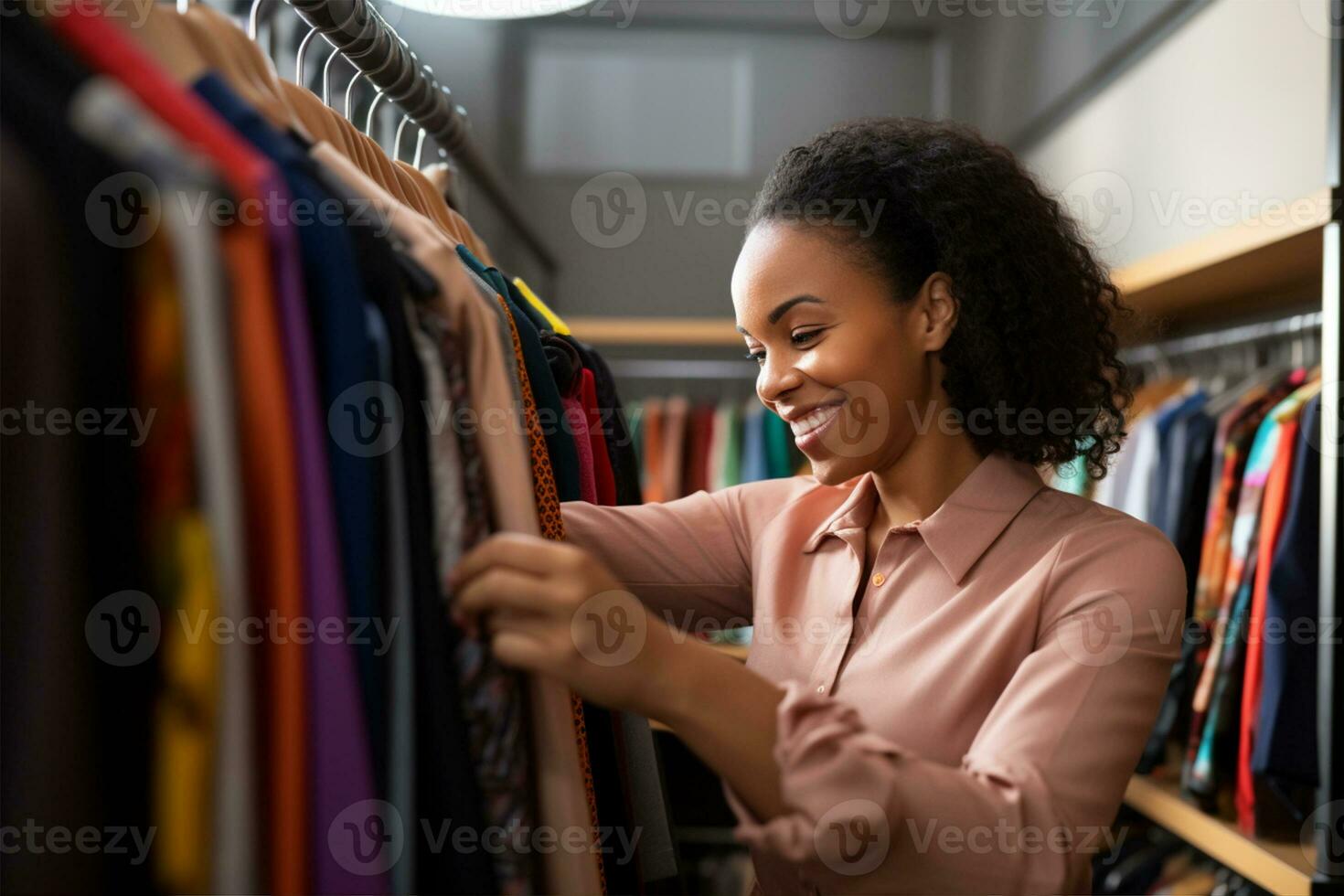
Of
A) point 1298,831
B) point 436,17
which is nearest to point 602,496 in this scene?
point 1298,831

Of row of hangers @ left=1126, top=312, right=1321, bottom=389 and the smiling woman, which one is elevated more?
row of hangers @ left=1126, top=312, right=1321, bottom=389

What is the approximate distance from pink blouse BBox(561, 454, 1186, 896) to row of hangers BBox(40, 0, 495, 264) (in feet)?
1.13

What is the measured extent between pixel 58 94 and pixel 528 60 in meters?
2.86

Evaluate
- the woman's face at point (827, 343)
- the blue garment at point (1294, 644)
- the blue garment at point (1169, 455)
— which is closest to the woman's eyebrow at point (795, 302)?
the woman's face at point (827, 343)

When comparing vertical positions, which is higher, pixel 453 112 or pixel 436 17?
pixel 436 17

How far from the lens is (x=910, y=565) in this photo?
0.94 m

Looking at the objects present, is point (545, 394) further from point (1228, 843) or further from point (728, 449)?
point (728, 449)

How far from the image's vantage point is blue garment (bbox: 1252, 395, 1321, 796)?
125cm

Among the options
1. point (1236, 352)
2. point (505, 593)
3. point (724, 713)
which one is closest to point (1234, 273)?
point (1236, 352)

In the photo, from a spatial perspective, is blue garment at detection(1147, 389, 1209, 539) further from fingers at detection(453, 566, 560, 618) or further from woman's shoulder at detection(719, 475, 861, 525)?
fingers at detection(453, 566, 560, 618)

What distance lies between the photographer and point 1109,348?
1.06m

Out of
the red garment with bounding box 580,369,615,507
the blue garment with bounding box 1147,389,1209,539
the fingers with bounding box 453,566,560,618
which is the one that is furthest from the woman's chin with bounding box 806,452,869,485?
the blue garment with bounding box 1147,389,1209,539

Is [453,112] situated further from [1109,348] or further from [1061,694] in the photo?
[1061,694]

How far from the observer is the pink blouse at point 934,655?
25.0 inches
